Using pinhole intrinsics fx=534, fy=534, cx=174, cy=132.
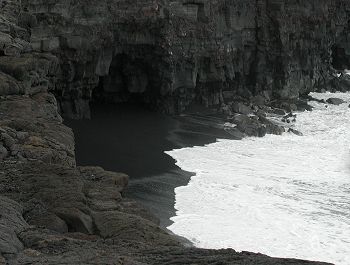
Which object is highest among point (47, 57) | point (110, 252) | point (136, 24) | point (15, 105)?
point (136, 24)

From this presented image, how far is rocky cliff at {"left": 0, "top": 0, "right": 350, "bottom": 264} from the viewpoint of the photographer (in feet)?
39.3

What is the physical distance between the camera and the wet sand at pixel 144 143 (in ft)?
83.6

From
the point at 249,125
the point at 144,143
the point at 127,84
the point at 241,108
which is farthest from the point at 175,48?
the point at 144,143

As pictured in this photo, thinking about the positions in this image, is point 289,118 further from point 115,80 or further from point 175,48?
point 115,80

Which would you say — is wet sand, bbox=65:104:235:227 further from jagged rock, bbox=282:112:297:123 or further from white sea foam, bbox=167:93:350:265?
jagged rock, bbox=282:112:297:123

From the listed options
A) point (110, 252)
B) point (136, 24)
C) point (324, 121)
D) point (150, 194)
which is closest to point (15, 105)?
point (150, 194)

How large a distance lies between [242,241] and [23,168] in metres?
8.63

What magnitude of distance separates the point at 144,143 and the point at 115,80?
13496 millimetres

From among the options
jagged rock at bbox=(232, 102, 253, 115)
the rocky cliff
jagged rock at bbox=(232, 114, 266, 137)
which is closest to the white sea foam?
jagged rock at bbox=(232, 114, 266, 137)

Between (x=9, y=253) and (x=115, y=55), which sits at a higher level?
(x=115, y=55)

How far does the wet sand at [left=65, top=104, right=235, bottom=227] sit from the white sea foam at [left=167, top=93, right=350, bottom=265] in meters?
0.95

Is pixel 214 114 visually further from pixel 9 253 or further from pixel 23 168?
pixel 9 253

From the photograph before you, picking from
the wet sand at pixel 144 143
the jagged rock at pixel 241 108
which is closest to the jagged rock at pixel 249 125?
the wet sand at pixel 144 143

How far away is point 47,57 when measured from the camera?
91.2 feet
